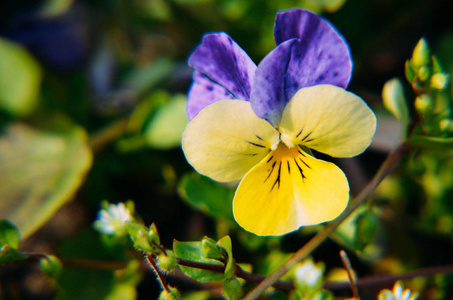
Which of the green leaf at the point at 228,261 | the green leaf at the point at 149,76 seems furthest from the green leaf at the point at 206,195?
the green leaf at the point at 149,76

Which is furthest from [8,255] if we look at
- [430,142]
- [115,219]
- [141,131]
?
[430,142]

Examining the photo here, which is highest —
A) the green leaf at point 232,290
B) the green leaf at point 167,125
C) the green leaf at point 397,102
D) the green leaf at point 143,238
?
the green leaf at point 397,102

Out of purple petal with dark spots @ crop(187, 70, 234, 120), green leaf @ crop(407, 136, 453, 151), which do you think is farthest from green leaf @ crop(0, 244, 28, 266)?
green leaf @ crop(407, 136, 453, 151)

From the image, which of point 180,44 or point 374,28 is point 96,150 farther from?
point 374,28

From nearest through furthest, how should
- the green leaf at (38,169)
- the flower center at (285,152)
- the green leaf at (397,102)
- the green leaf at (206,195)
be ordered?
the flower center at (285,152) < the green leaf at (397,102) < the green leaf at (206,195) < the green leaf at (38,169)

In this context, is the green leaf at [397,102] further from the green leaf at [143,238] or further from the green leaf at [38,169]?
the green leaf at [38,169]

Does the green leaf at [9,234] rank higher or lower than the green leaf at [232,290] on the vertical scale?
lower

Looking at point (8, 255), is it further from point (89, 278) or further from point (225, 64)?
point (225, 64)

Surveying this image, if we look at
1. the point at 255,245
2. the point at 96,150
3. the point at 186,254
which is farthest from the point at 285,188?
the point at 96,150
